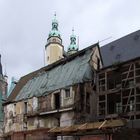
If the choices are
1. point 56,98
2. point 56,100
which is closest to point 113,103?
point 56,100

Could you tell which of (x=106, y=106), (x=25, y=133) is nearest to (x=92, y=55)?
(x=106, y=106)

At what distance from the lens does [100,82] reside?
114 feet

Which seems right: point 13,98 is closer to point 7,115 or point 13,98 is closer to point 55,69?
point 7,115

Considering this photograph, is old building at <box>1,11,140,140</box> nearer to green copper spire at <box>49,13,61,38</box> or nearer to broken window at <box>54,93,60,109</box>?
broken window at <box>54,93,60,109</box>

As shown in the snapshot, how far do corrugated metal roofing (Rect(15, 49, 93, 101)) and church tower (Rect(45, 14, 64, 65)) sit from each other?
1783 inches

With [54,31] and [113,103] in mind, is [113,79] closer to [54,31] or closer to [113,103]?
[113,103]

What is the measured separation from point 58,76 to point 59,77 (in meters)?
0.38

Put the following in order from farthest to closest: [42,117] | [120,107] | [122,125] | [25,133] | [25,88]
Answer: [25,88] → [42,117] → [25,133] → [120,107] → [122,125]

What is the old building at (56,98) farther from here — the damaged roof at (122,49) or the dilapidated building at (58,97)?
→ the damaged roof at (122,49)

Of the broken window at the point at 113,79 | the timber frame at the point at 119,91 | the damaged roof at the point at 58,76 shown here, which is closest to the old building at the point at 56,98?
the damaged roof at the point at 58,76

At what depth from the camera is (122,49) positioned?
55750mm

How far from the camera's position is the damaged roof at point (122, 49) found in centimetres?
5300

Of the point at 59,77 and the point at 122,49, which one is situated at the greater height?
the point at 122,49

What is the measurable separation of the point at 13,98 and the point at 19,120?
148 inches
